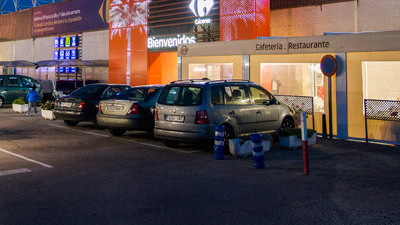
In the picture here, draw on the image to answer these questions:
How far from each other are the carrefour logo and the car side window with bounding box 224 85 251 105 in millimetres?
11956

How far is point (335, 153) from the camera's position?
964 centimetres

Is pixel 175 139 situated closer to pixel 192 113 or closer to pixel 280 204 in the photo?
pixel 192 113

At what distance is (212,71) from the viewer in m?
15.8

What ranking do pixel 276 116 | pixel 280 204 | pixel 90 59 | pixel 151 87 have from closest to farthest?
pixel 280 204, pixel 276 116, pixel 151 87, pixel 90 59

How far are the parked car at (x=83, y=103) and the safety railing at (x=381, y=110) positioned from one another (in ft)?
25.0

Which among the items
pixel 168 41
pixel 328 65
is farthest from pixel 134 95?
pixel 168 41

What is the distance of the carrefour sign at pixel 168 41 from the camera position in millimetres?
22109

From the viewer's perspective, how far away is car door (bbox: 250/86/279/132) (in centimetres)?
1009

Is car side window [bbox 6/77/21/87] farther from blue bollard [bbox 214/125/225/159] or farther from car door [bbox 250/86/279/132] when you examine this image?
blue bollard [bbox 214/125/225/159]

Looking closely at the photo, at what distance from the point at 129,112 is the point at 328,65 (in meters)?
6.20

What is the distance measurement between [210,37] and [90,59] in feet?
45.0

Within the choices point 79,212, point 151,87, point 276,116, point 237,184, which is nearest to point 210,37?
point 151,87

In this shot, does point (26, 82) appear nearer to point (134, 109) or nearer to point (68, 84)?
point (68, 84)

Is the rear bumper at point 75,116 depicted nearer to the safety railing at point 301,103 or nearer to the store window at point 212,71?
the store window at point 212,71
